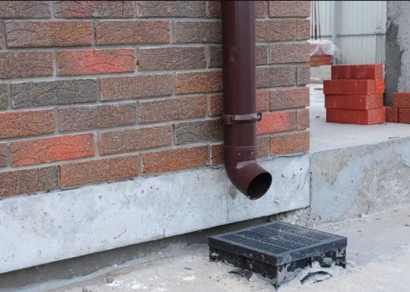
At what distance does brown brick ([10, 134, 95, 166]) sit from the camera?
2.89m

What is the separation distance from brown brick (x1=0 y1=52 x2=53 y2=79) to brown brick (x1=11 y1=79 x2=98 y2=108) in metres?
0.05

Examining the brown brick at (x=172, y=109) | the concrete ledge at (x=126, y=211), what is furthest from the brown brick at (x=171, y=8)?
the concrete ledge at (x=126, y=211)

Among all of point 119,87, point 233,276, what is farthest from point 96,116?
point 233,276

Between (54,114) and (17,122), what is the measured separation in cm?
19

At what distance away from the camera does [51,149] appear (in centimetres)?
298

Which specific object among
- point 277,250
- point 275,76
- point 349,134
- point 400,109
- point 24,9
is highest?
point 24,9

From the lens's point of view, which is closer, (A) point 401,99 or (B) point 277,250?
(B) point 277,250

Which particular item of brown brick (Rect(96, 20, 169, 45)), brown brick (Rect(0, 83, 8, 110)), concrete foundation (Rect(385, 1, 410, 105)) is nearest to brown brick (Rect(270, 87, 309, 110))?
brown brick (Rect(96, 20, 169, 45))

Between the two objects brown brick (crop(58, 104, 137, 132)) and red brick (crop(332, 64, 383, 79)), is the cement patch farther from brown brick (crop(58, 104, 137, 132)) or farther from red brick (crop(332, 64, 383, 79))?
brown brick (crop(58, 104, 137, 132))

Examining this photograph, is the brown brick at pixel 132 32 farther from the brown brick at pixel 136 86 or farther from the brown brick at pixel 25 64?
the brown brick at pixel 25 64

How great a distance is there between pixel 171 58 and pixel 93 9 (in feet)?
1.67

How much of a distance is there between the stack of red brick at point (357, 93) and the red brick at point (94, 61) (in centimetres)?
289

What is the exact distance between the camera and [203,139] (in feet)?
11.5

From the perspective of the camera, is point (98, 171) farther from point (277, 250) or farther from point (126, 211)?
point (277, 250)
